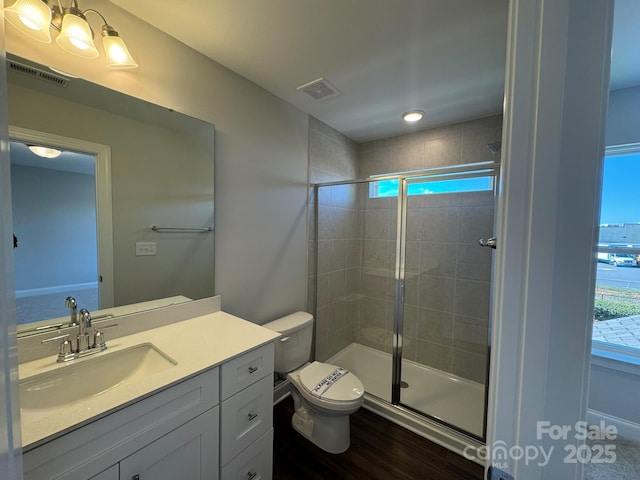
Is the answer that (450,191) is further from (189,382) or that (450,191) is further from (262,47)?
(189,382)

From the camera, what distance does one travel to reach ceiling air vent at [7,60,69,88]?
0.98 m

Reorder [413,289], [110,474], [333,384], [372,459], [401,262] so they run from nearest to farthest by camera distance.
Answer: [110,474], [372,459], [333,384], [401,262], [413,289]

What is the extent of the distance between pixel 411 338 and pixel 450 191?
150cm

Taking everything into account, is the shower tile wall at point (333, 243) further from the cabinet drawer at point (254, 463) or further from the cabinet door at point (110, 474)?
the cabinet door at point (110, 474)

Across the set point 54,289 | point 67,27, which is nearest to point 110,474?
point 54,289

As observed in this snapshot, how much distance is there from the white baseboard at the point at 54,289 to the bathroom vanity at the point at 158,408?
10.8 inches

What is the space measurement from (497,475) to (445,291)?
214 cm

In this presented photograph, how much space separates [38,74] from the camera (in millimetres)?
1033

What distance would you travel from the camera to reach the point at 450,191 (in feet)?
7.63

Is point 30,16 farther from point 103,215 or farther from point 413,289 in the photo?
point 413,289

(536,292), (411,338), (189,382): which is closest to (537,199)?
(536,292)

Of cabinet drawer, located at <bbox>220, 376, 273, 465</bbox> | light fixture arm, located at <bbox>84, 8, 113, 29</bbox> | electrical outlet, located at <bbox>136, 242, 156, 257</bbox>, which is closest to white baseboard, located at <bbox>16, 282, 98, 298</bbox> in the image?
electrical outlet, located at <bbox>136, 242, 156, 257</bbox>

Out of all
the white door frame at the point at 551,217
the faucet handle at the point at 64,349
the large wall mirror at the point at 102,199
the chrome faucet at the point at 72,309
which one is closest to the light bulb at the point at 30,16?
the large wall mirror at the point at 102,199

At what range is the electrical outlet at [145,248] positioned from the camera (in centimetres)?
136
